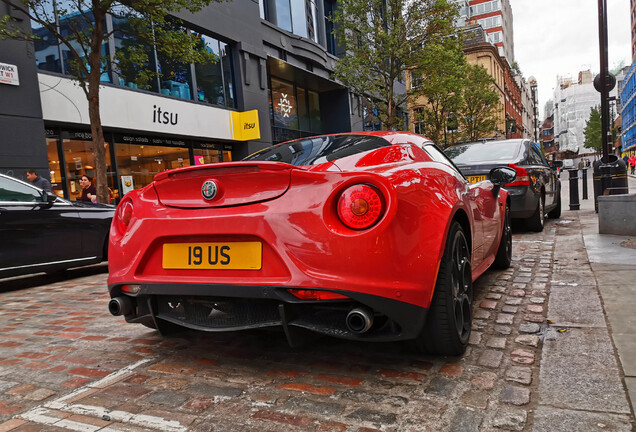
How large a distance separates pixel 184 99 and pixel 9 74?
5544mm

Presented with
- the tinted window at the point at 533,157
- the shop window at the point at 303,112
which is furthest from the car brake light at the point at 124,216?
the shop window at the point at 303,112

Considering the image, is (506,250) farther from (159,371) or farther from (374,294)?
(159,371)

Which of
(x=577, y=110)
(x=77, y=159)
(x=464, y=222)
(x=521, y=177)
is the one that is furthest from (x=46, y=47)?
(x=577, y=110)

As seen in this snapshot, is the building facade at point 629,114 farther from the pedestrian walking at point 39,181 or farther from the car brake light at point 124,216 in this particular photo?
the car brake light at point 124,216

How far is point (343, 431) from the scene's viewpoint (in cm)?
186

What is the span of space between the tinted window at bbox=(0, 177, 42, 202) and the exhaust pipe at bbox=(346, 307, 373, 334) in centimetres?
510

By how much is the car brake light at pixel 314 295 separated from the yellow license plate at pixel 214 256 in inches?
8.7

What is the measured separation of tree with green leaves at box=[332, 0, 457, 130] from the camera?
1488cm

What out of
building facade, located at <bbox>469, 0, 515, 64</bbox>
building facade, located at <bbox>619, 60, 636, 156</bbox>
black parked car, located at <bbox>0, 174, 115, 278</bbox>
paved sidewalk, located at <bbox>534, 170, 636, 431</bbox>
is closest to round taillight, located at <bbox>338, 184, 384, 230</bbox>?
paved sidewalk, located at <bbox>534, 170, 636, 431</bbox>

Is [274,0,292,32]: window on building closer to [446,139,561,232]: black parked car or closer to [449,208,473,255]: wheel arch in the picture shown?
[446,139,561,232]: black parked car

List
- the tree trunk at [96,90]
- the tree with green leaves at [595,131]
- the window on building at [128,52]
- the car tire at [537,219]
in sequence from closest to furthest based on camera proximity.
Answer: the car tire at [537,219] → the tree trunk at [96,90] → the window on building at [128,52] → the tree with green leaves at [595,131]

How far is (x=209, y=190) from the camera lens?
93.9 inches

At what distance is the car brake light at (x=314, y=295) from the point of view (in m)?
2.10

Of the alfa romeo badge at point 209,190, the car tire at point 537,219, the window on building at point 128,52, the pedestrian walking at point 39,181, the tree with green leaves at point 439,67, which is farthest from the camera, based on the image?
the tree with green leaves at point 439,67
